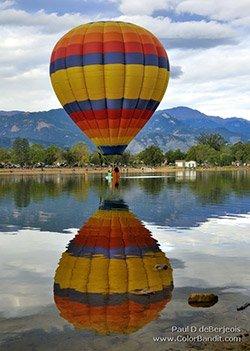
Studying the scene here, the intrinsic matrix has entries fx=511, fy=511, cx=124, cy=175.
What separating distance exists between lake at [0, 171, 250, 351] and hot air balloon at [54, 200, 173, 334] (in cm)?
4

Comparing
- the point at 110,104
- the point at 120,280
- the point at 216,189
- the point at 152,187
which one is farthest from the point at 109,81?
the point at 152,187

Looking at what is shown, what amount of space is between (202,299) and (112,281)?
443 cm

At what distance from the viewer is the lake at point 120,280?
15.0m

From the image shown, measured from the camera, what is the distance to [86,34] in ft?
172

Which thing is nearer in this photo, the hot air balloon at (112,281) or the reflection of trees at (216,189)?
the hot air balloon at (112,281)

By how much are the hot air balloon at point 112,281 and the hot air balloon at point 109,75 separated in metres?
21.4

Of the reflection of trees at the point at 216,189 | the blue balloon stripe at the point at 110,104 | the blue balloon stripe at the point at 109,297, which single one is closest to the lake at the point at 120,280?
the blue balloon stripe at the point at 109,297

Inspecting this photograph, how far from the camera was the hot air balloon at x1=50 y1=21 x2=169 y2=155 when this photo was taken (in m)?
51.2

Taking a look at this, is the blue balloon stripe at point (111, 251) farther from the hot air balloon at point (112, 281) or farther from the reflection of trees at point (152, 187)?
the reflection of trees at point (152, 187)

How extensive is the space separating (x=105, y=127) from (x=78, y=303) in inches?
1459

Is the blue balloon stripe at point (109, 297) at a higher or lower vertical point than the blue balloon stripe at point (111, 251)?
lower

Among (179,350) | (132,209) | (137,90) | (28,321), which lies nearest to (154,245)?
(28,321)

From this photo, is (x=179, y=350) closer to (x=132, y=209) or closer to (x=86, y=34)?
(x=132, y=209)

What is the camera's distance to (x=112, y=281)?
69.5ft
